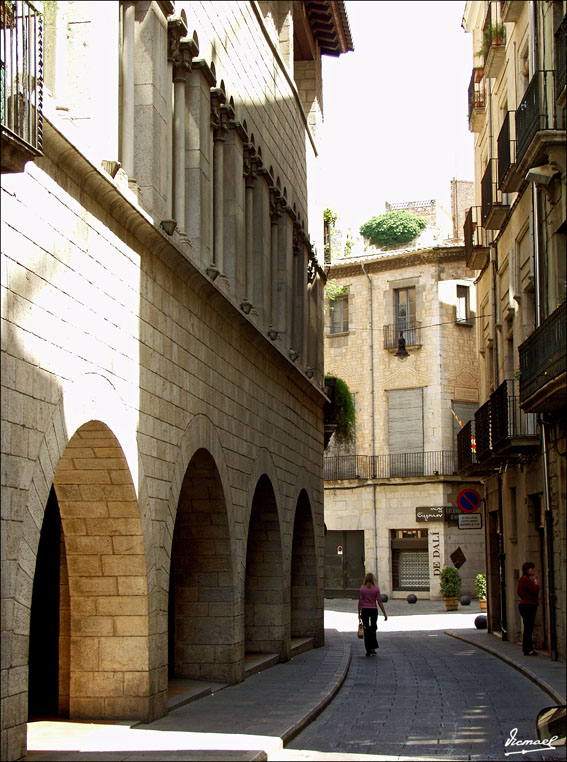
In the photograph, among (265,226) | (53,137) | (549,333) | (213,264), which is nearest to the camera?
(53,137)

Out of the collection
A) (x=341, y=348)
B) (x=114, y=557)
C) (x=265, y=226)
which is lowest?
(x=114, y=557)

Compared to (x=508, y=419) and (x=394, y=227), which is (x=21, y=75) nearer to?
(x=508, y=419)

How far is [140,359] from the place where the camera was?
11953 millimetres

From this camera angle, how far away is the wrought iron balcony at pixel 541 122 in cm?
1681

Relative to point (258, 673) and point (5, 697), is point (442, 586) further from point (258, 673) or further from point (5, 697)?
point (5, 697)

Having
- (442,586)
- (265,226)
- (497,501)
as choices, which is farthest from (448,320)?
(265,226)

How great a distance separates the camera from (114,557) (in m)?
11.8

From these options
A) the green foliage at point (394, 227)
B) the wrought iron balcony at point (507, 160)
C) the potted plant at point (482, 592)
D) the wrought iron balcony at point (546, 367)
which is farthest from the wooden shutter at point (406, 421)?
the wrought iron balcony at point (546, 367)

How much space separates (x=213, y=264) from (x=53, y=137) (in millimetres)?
6395

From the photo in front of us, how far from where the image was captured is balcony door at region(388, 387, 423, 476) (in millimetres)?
46000

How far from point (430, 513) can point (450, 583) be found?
4488 mm

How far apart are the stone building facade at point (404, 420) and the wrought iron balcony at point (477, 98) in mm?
16335

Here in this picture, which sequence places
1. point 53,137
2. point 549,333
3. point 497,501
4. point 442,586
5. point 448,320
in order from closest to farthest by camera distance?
point 53,137
point 549,333
point 497,501
point 442,586
point 448,320

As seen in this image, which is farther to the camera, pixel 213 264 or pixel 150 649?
pixel 213 264
